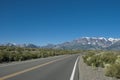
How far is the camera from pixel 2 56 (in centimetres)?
3650

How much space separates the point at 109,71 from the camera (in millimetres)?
17297

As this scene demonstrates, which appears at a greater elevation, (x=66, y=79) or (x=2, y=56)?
(x=2, y=56)

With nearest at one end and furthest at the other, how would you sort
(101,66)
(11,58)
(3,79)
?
(3,79), (101,66), (11,58)

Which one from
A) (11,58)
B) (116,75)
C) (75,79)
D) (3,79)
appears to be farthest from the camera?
(11,58)

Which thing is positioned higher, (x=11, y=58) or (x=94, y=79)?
(x=11, y=58)

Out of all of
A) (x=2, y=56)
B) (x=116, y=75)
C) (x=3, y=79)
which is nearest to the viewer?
(x=3, y=79)

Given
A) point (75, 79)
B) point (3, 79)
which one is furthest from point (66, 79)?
point (3, 79)

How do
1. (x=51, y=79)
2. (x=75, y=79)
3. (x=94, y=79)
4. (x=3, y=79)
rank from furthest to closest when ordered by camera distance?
(x=94, y=79), (x=75, y=79), (x=51, y=79), (x=3, y=79)

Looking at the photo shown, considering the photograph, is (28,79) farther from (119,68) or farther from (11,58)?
(11,58)

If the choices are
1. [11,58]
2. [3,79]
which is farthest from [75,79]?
[11,58]

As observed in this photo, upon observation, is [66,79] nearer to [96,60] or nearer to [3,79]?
[3,79]

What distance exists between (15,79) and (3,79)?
592mm

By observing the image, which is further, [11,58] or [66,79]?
[11,58]

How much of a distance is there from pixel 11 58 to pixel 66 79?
2668 cm
